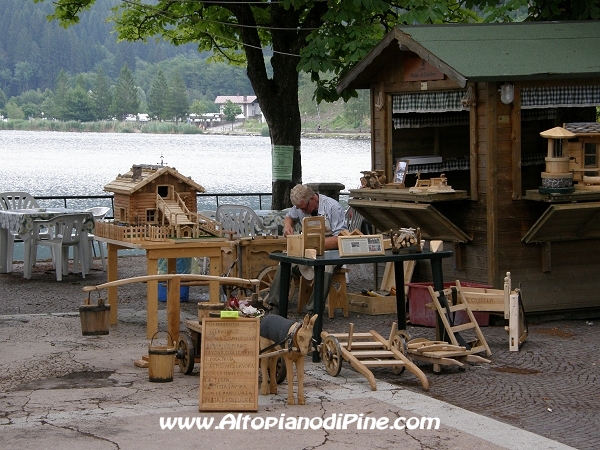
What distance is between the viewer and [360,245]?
32.4ft

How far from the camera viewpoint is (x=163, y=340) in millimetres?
10695

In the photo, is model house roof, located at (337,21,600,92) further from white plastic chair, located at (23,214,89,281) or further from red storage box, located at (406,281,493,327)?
white plastic chair, located at (23,214,89,281)

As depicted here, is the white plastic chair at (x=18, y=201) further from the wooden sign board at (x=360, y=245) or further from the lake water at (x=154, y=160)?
the lake water at (x=154, y=160)

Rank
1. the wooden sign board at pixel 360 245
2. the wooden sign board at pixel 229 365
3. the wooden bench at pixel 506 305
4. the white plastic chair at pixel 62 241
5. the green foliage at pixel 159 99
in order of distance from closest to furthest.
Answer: the wooden sign board at pixel 229 365 → the wooden sign board at pixel 360 245 → the wooden bench at pixel 506 305 → the white plastic chair at pixel 62 241 → the green foliage at pixel 159 99

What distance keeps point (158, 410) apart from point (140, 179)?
13.4 ft

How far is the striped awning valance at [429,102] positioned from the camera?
12484 millimetres

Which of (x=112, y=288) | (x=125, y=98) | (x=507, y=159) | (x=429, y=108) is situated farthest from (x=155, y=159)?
(x=507, y=159)

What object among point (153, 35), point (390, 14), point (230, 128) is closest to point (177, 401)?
point (390, 14)

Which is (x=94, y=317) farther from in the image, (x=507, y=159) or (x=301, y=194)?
(x=507, y=159)

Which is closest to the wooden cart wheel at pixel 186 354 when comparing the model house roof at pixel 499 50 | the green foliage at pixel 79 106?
the model house roof at pixel 499 50

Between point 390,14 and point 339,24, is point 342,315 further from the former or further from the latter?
point 390,14

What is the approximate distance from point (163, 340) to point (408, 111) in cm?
433

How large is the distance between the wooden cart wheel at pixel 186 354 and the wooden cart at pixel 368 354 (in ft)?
3.57

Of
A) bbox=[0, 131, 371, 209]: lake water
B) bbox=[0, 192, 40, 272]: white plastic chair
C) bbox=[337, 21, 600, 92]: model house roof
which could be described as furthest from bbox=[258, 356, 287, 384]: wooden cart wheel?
bbox=[0, 131, 371, 209]: lake water
